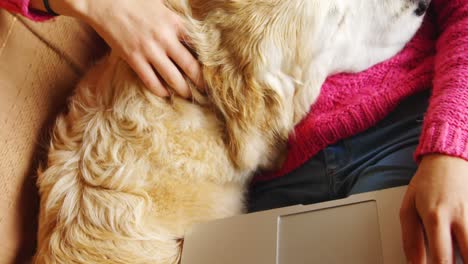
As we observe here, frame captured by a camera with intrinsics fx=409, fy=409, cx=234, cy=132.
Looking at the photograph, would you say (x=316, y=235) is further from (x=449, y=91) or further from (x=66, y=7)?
(x=66, y=7)

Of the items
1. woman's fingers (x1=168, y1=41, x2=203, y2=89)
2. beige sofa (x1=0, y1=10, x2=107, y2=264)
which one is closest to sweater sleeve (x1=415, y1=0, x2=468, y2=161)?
woman's fingers (x1=168, y1=41, x2=203, y2=89)

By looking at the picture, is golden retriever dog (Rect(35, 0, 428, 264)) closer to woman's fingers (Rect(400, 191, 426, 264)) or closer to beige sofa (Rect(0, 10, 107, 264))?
beige sofa (Rect(0, 10, 107, 264))

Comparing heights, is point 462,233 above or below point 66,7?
below

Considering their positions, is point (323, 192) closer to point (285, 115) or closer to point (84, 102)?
point (285, 115)

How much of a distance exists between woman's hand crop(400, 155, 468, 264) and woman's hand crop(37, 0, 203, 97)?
50 centimetres

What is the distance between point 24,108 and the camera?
98 centimetres

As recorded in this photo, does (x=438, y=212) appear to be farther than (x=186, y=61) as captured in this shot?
No

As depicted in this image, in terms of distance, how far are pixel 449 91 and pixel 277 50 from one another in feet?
1.16

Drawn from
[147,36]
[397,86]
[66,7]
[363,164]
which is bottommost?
[363,164]

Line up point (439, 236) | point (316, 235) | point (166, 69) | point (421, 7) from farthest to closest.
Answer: point (421, 7)
point (166, 69)
point (316, 235)
point (439, 236)

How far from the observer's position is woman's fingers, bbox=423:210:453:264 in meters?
0.60

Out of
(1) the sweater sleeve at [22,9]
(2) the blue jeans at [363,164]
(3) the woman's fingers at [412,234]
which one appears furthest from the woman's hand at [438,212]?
(1) the sweater sleeve at [22,9]

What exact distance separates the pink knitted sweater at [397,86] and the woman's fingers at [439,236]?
0.49ft

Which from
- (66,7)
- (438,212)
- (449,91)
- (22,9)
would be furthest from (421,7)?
(22,9)
